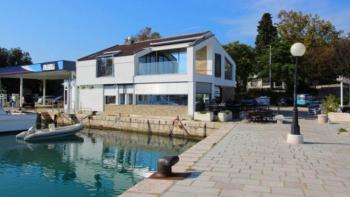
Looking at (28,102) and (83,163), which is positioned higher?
(28,102)

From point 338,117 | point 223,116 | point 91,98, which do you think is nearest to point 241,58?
point 91,98

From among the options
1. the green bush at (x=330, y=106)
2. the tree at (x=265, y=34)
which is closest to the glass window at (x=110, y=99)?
the green bush at (x=330, y=106)

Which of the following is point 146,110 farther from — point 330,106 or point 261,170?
point 261,170

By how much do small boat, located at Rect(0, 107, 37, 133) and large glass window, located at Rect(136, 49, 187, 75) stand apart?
842 centimetres

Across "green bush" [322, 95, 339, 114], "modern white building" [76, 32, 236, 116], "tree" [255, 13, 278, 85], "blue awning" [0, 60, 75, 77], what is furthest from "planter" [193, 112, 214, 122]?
"tree" [255, 13, 278, 85]

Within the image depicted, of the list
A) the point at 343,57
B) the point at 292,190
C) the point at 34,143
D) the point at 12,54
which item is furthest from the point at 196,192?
the point at 12,54

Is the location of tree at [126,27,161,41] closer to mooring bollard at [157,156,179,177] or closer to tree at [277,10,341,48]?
tree at [277,10,341,48]

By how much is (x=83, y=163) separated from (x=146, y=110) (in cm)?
1100

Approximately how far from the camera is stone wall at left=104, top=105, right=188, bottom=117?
26.5 m

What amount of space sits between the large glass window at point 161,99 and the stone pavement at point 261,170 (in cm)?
1246

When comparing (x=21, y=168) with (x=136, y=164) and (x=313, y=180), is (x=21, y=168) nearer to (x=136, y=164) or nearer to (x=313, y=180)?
(x=136, y=164)

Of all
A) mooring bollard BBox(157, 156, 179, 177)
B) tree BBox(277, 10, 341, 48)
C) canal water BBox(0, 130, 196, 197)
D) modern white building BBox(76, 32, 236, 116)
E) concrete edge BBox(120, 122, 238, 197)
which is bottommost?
canal water BBox(0, 130, 196, 197)

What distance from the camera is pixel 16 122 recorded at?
27.1 m

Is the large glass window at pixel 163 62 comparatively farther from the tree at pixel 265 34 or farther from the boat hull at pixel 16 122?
the tree at pixel 265 34
